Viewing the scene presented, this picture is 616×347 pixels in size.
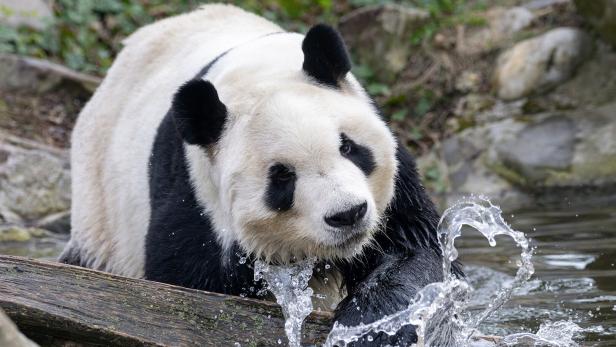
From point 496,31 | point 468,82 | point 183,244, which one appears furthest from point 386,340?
point 496,31

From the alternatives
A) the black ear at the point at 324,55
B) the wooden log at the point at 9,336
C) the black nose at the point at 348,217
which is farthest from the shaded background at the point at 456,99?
the wooden log at the point at 9,336

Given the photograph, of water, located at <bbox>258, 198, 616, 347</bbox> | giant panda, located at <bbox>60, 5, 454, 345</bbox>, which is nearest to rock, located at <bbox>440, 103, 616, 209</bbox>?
water, located at <bbox>258, 198, 616, 347</bbox>

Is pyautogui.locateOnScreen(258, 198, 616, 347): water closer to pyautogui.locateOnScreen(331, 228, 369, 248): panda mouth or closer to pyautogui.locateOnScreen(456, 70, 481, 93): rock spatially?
pyautogui.locateOnScreen(331, 228, 369, 248): panda mouth

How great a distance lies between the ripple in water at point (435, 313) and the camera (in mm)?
4102

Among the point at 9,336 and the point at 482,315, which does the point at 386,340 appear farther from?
the point at 9,336

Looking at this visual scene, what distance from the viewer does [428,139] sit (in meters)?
11.1

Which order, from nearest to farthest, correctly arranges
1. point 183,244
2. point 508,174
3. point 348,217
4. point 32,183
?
point 348,217 < point 183,244 < point 32,183 < point 508,174

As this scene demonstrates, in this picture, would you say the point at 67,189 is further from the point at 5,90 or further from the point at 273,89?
the point at 273,89

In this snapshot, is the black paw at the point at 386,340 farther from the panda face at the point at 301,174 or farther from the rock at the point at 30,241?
the rock at the point at 30,241

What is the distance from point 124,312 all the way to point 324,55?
1.54 meters

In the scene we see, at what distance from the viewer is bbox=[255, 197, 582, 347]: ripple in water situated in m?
4.10

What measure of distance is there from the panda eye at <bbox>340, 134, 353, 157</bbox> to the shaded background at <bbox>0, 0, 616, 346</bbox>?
2467mm

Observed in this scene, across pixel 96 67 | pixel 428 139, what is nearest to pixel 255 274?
pixel 428 139

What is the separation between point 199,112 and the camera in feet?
13.9
